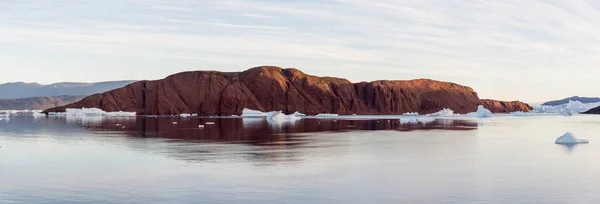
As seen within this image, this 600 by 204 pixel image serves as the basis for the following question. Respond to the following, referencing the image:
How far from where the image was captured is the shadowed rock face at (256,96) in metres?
163

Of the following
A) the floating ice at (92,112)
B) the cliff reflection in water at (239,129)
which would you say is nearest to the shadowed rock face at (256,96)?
the floating ice at (92,112)

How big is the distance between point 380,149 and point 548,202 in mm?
16704

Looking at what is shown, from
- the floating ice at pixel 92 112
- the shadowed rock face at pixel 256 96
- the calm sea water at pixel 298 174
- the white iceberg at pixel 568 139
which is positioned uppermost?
the shadowed rock face at pixel 256 96

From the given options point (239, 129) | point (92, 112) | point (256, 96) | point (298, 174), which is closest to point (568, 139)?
point (298, 174)

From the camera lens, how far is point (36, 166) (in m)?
23.9

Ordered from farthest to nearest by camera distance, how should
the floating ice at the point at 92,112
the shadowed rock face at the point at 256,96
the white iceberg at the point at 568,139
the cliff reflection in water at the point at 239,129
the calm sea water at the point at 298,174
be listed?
the shadowed rock face at the point at 256,96, the floating ice at the point at 92,112, the cliff reflection in water at the point at 239,129, the white iceberg at the point at 568,139, the calm sea water at the point at 298,174

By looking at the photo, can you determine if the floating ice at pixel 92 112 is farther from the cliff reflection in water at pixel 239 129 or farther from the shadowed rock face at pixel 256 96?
the cliff reflection in water at pixel 239 129

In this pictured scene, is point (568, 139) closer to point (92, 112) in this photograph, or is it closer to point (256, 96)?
point (92, 112)

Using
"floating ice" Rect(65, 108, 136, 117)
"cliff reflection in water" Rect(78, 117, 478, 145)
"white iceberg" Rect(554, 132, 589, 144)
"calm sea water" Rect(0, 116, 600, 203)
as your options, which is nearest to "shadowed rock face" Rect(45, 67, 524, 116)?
"floating ice" Rect(65, 108, 136, 117)

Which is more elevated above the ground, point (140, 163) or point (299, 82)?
point (299, 82)

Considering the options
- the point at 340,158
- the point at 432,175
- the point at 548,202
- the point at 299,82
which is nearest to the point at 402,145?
the point at 340,158

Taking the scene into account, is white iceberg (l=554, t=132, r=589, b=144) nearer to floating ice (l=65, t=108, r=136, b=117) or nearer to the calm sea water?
the calm sea water

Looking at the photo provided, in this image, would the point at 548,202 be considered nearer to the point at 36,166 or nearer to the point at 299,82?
the point at 36,166

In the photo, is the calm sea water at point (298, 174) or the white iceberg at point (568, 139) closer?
the calm sea water at point (298, 174)
